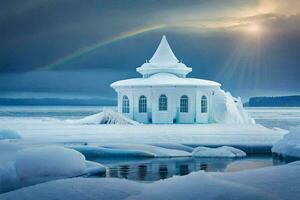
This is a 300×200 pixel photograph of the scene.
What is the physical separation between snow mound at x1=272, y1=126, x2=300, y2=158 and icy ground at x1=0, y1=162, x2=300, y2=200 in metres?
8.95

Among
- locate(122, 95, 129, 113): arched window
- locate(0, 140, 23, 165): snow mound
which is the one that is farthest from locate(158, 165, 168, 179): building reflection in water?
locate(122, 95, 129, 113): arched window

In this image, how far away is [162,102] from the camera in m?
35.0

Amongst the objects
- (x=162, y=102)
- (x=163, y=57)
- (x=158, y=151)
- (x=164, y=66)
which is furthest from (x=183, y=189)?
(x=163, y=57)

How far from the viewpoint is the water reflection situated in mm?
14641

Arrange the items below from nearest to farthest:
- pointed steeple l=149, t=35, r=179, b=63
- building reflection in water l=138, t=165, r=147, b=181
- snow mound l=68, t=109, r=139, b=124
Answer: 1. building reflection in water l=138, t=165, r=147, b=181
2. snow mound l=68, t=109, r=139, b=124
3. pointed steeple l=149, t=35, r=179, b=63

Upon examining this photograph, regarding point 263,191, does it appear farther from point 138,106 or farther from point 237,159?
point 138,106

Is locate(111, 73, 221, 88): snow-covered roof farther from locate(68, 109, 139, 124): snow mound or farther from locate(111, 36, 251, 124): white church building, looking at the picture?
locate(68, 109, 139, 124): snow mound

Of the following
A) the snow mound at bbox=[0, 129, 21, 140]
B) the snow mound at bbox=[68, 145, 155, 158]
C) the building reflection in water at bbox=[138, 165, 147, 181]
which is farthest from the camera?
the snow mound at bbox=[0, 129, 21, 140]

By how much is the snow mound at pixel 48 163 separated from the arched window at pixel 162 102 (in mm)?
21378

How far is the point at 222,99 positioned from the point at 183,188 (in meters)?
28.0

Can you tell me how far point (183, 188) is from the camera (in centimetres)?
929

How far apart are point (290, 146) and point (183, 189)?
36.5 ft

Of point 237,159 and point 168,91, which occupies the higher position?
point 168,91

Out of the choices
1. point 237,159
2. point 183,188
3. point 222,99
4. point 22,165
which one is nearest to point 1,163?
point 22,165
